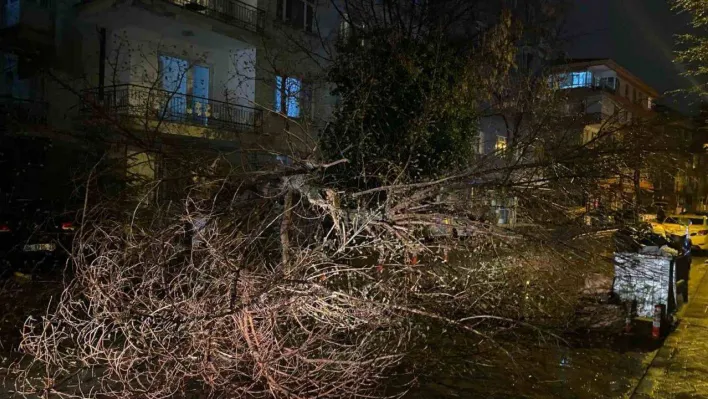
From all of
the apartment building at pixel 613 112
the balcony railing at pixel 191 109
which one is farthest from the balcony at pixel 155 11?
the apartment building at pixel 613 112

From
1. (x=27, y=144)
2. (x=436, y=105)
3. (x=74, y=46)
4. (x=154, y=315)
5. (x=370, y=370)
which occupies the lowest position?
(x=370, y=370)

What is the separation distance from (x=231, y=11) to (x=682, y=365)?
1333 centimetres

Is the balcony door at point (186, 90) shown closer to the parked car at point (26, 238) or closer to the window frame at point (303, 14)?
the window frame at point (303, 14)

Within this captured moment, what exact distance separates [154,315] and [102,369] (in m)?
1.81

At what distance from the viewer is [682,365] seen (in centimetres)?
699

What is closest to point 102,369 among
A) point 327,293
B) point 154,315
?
point 154,315

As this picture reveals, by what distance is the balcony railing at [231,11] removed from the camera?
14.1 m

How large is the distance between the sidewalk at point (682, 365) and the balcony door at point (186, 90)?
10.4m

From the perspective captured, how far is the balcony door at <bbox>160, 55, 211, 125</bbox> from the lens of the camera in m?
13.5

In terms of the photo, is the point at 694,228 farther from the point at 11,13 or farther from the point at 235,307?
the point at 11,13

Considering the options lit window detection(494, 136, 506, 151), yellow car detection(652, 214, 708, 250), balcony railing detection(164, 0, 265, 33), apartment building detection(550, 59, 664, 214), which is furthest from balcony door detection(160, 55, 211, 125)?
yellow car detection(652, 214, 708, 250)

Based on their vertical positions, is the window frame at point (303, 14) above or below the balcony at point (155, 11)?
above

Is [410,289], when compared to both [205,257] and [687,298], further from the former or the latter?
[687,298]

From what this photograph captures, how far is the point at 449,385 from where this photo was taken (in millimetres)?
5891
